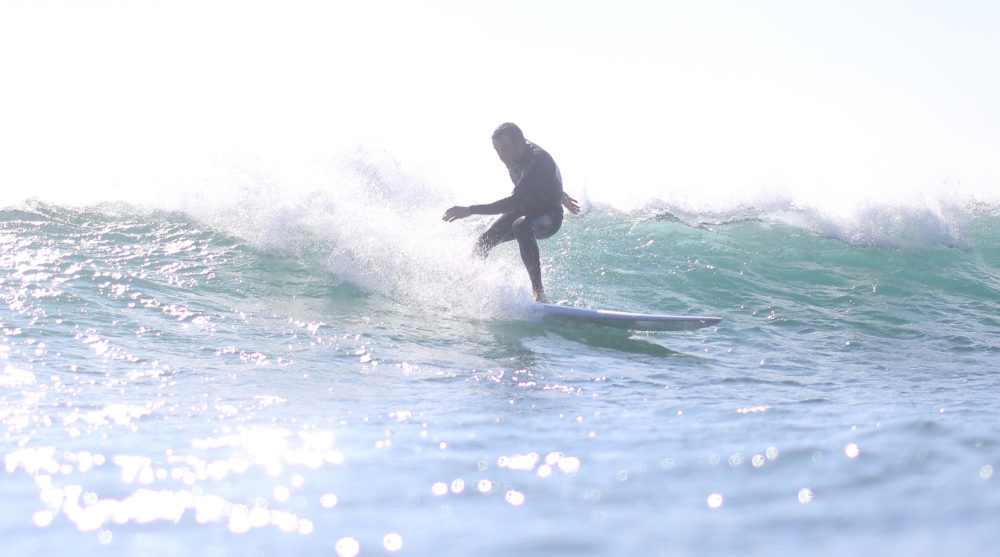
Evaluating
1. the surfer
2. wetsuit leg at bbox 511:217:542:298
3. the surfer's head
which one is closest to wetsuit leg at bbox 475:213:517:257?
the surfer

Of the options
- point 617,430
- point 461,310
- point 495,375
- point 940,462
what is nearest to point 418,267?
point 461,310

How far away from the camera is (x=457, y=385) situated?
4.66m

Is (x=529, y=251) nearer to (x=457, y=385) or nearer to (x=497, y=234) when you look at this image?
(x=497, y=234)

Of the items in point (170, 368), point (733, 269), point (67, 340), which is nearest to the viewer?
point (170, 368)

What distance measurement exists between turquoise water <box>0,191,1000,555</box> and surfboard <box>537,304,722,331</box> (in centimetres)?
9

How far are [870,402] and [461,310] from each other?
3.79 metres

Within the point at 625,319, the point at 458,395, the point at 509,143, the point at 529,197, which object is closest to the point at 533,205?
the point at 529,197

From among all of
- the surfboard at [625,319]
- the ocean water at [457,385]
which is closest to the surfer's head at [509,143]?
the ocean water at [457,385]

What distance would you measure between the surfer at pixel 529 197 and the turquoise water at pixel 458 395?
41 centimetres

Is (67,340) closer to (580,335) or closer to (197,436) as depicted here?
(197,436)

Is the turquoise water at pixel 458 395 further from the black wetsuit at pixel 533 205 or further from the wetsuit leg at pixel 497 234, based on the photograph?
the black wetsuit at pixel 533 205

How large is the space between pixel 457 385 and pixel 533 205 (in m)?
3.00

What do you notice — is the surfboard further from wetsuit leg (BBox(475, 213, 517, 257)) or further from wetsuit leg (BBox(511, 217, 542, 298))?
wetsuit leg (BBox(475, 213, 517, 257))

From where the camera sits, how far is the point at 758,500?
8.33 feet
